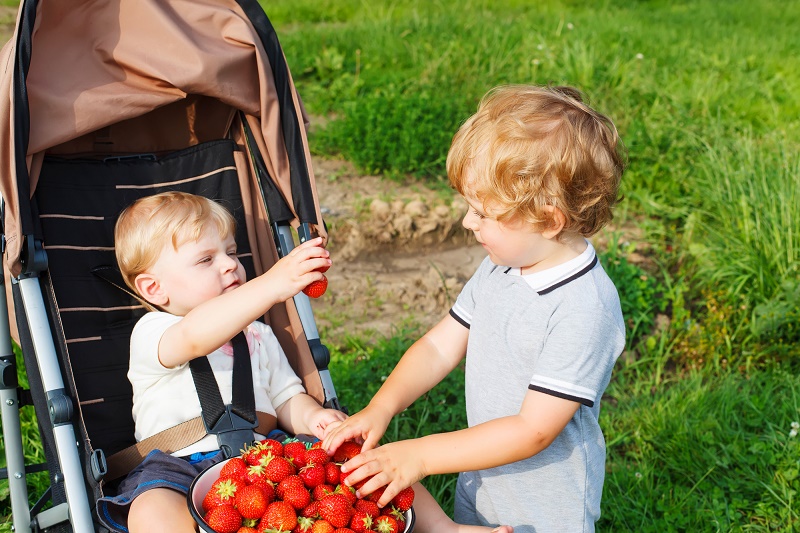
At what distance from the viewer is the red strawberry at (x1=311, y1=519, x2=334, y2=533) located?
166cm

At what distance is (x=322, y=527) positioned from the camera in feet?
5.46

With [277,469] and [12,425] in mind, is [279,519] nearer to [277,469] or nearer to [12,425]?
[277,469]

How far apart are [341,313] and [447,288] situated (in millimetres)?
548

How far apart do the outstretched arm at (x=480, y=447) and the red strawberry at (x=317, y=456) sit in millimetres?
77

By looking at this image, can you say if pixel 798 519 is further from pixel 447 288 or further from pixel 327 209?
pixel 327 209

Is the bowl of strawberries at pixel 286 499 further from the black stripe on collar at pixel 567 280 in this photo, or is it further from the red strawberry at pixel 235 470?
the black stripe on collar at pixel 567 280

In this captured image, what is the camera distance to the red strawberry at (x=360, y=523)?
66.9 inches

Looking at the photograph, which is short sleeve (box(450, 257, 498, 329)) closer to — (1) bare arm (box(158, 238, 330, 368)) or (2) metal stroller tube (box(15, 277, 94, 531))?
(1) bare arm (box(158, 238, 330, 368))

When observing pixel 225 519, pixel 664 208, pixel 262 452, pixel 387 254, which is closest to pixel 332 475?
pixel 262 452

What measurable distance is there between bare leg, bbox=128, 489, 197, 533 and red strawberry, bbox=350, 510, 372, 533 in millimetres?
395

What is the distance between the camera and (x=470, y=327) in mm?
2182

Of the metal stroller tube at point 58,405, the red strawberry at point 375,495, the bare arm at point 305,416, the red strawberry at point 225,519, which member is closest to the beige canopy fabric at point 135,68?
the metal stroller tube at point 58,405

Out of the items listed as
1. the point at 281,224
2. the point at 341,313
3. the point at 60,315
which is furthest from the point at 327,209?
the point at 60,315

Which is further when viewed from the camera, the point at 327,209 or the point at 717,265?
the point at 327,209
